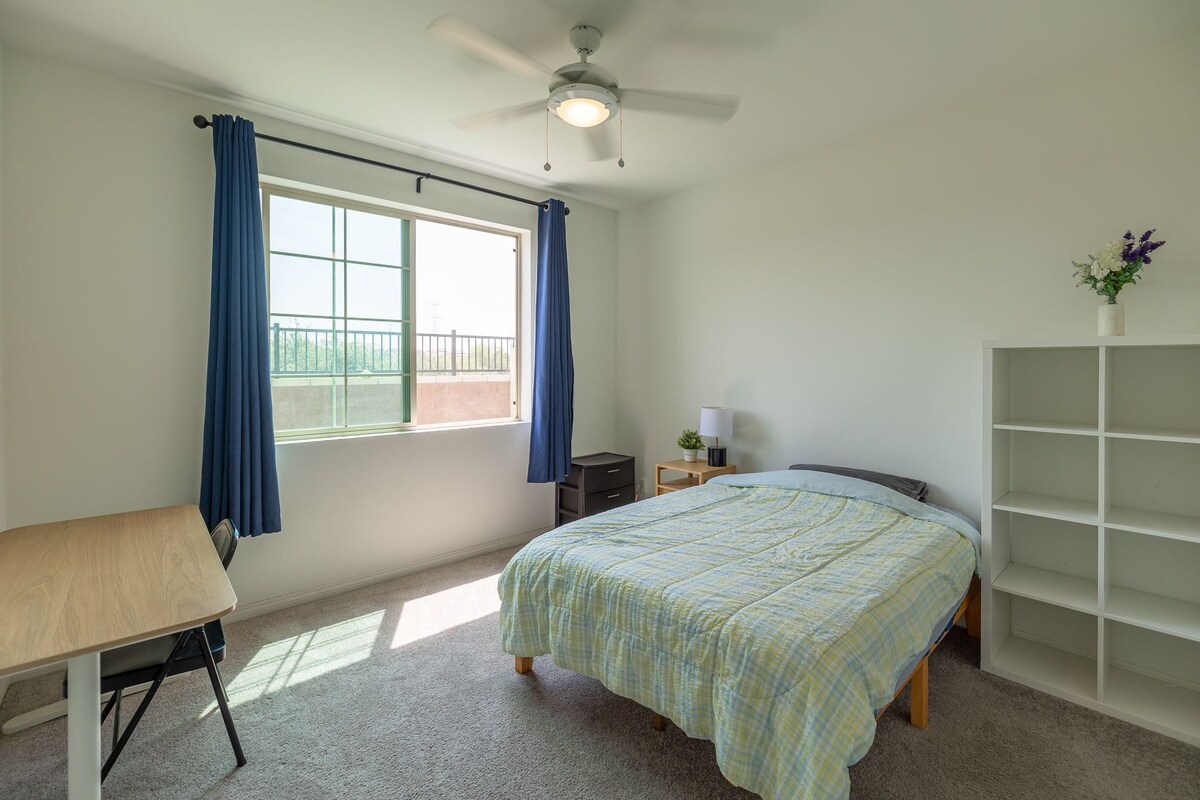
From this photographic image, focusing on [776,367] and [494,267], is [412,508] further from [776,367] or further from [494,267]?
[776,367]

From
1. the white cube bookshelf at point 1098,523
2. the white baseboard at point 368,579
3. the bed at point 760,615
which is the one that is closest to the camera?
the bed at point 760,615

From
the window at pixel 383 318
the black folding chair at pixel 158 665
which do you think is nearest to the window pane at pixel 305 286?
the window at pixel 383 318

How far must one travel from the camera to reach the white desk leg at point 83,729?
1294mm

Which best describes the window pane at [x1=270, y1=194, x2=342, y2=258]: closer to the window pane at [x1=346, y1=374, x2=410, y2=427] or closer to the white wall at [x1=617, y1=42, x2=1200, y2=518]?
the window pane at [x1=346, y1=374, x2=410, y2=427]

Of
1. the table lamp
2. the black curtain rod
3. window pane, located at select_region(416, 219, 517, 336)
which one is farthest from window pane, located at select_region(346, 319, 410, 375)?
the table lamp

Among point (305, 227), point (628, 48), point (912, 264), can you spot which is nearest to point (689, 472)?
point (912, 264)

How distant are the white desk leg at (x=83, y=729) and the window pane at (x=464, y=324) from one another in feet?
7.92

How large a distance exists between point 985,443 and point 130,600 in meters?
3.20

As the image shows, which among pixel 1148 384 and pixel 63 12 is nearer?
pixel 63 12

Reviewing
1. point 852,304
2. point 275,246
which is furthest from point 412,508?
point 852,304

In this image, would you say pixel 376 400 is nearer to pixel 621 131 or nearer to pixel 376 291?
pixel 376 291

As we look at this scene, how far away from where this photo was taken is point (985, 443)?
246 centimetres

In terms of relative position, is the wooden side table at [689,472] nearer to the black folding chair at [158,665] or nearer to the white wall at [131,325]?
the white wall at [131,325]

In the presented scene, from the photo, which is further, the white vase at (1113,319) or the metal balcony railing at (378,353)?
the metal balcony railing at (378,353)
